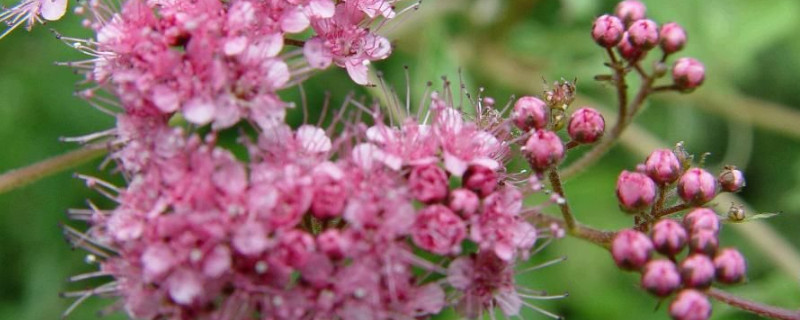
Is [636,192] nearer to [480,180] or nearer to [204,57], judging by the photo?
[480,180]

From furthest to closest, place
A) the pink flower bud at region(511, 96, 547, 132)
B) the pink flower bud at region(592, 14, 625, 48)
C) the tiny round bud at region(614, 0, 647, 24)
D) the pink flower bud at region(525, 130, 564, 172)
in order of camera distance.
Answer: the tiny round bud at region(614, 0, 647, 24) < the pink flower bud at region(592, 14, 625, 48) < the pink flower bud at region(511, 96, 547, 132) < the pink flower bud at region(525, 130, 564, 172)

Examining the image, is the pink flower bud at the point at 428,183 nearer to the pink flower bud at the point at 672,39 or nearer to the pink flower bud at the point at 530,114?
the pink flower bud at the point at 530,114

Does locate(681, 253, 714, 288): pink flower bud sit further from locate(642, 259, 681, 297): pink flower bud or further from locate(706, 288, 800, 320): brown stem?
locate(706, 288, 800, 320): brown stem

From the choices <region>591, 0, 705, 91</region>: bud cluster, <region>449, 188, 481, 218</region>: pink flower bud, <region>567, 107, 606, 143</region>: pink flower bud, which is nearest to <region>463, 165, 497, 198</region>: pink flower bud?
<region>449, 188, 481, 218</region>: pink flower bud

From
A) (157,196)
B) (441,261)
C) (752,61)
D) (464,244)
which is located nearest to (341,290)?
(441,261)

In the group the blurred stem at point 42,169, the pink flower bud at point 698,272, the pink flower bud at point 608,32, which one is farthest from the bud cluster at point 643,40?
the blurred stem at point 42,169
